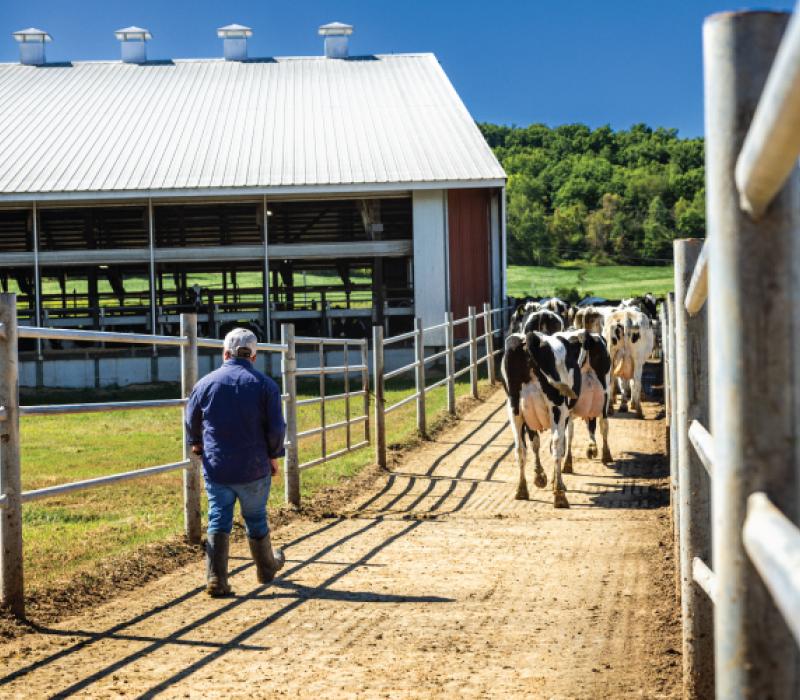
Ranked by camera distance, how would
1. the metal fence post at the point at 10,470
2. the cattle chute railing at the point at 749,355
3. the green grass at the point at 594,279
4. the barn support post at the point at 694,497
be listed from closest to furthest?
the cattle chute railing at the point at 749,355 < the barn support post at the point at 694,497 < the metal fence post at the point at 10,470 < the green grass at the point at 594,279

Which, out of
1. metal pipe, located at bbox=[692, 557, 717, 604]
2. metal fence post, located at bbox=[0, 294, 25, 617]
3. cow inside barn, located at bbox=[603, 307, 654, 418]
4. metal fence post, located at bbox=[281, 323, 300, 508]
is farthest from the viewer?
cow inside barn, located at bbox=[603, 307, 654, 418]

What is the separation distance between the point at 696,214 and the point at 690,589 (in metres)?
86.4

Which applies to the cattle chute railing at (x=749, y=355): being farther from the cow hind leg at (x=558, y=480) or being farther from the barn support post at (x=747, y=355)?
the cow hind leg at (x=558, y=480)

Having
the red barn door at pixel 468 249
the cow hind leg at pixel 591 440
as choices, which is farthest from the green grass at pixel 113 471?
the red barn door at pixel 468 249

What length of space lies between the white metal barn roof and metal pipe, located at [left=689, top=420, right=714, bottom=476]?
23.5 metres

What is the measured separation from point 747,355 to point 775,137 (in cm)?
43

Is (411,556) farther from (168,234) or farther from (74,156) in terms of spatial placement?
(168,234)

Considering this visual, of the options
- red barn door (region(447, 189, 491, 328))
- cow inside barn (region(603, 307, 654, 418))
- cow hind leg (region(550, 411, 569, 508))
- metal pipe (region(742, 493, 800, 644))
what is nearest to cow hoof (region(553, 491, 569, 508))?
cow hind leg (region(550, 411, 569, 508))

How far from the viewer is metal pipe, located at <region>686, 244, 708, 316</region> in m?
3.09

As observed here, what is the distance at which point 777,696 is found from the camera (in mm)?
1722

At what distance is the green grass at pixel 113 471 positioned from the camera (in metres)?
8.91

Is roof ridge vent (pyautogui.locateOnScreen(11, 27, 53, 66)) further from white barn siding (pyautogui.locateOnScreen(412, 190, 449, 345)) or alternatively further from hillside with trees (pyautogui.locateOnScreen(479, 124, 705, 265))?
hillside with trees (pyautogui.locateOnScreen(479, 124, 705, 265))

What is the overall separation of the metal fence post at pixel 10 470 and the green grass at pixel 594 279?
200 ft

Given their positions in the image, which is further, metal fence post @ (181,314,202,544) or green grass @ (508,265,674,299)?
green grass @ (508,265,674,299)
